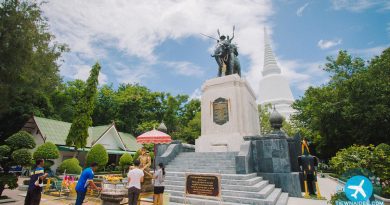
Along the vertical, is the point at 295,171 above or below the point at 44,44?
below

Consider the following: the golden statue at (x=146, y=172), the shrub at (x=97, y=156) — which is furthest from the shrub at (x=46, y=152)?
the golden statue at (x=146, y=172)

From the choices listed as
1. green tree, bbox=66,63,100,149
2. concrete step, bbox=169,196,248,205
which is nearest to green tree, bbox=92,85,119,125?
green tree, bbox=66,63,100,149

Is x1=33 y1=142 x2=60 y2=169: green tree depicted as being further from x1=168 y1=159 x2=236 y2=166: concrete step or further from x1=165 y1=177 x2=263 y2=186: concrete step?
x1=165 y1=177 x2=263 y2=186: concrete step

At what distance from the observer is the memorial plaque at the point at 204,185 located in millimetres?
6727

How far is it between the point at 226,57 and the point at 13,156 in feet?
43.6

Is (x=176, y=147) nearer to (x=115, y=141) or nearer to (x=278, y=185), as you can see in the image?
(x=278, y=185)

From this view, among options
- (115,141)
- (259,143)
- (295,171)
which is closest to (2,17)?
(259,143)

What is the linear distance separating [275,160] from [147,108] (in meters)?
30.8

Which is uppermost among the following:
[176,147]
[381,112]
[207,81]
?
[207,81]

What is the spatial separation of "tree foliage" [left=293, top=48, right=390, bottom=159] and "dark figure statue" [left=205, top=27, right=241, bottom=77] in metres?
13.7

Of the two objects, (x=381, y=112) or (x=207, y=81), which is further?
(x=381, y=112)

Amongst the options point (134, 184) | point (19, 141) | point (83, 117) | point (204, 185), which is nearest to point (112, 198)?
point (134, 184)

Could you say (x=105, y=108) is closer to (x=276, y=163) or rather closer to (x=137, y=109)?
(x=137, y=109)

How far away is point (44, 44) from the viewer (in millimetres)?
12148
